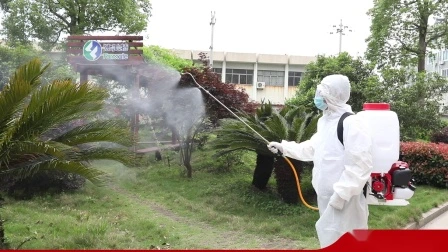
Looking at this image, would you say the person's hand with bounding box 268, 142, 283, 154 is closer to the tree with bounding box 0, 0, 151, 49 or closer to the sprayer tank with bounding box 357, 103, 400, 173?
the sprayer tank with bounding box 357, 103, 400, 173

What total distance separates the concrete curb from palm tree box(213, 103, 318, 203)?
128 centimetres

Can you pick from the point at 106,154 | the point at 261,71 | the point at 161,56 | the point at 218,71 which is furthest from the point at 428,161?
the point at 106,154

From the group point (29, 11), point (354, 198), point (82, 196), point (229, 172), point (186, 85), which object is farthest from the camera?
point (229, 172)

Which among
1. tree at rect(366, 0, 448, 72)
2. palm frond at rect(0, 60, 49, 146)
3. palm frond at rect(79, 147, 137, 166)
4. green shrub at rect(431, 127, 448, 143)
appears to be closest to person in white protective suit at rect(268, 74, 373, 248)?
palm frond at rect(79, 147, 137, 166)

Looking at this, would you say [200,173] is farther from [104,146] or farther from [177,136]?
[104,146]

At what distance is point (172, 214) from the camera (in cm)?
486

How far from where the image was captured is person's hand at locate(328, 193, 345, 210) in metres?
2.45

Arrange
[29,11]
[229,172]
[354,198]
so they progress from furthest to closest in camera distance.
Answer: [229,172], [29,11], [354,198]

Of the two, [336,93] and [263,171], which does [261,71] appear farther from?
[336,93]

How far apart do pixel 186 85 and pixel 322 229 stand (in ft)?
11.0

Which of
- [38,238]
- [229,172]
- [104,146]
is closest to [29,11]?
[104,146]

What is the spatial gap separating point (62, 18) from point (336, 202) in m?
3.22

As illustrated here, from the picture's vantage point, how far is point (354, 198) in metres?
2.57

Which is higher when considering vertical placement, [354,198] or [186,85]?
[186,85]
